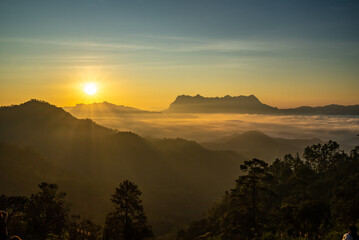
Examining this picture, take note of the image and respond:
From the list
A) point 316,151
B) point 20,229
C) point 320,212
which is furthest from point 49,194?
point 316,151

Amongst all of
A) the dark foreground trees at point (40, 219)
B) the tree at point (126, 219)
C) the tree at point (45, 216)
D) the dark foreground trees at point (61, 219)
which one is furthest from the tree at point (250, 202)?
the tree at point (45, 216)

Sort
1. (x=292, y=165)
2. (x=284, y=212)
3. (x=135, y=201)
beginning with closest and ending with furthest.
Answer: (x=284, y=212) < (x=135, y=201) < (x=292, y=165)

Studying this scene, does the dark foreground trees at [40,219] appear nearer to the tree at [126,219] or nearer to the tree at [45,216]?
the tree at [45,216]

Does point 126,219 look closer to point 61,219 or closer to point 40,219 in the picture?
point 61,219

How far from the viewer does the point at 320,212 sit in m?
29.3

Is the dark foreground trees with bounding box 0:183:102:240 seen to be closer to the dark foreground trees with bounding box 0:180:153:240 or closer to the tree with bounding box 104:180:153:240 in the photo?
the dark foreground trees with bounding box 0:180:153:240

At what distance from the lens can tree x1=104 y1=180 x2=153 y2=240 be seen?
116 feet

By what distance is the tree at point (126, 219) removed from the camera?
116ft

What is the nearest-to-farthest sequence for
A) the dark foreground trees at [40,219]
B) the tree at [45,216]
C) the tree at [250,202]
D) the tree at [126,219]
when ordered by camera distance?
the tree at [250,202], the tree at [126,219], the dark foreground trees at [40,219], the tree at [45,216]

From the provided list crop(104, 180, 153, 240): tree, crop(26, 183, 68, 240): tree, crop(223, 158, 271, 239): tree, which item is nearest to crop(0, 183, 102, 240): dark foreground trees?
crop(26, 183, 68, 240): tree

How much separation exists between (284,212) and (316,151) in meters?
75.8

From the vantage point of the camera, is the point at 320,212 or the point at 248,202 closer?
the point at 320,212

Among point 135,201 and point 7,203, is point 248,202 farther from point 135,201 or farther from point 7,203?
point 7,203

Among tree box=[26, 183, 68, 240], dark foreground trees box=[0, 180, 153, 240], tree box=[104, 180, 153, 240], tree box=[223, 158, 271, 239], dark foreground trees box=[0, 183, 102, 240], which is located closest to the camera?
tree box=[223, 158, 271, 239]
